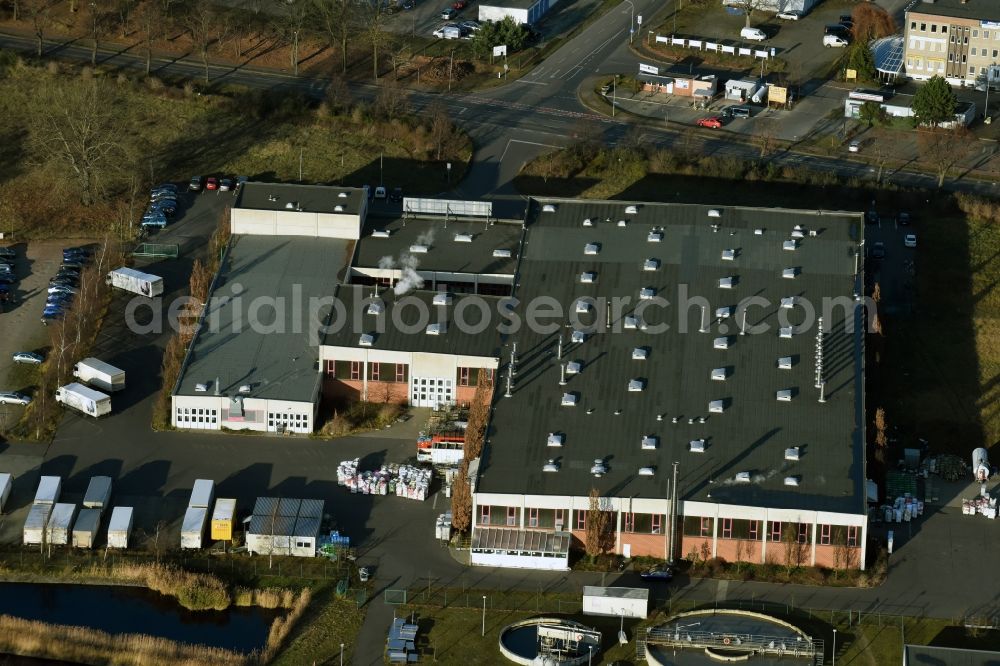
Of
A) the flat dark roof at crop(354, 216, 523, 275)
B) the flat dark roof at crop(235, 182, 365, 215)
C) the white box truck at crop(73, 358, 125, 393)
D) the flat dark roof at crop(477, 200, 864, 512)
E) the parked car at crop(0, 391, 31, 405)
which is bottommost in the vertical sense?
the parked car at crop(0, 391, 31, 405)

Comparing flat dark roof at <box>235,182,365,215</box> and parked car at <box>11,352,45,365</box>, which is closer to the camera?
parked car at <box>11,352,45,365</box>

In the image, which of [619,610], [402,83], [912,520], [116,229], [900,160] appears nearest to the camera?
[619,610]

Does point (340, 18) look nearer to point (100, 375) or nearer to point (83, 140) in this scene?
point (83, 140)

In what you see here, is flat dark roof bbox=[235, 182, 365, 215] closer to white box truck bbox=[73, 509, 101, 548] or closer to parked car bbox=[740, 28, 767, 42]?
white box truck bbox=[73, 509, 101, 548]

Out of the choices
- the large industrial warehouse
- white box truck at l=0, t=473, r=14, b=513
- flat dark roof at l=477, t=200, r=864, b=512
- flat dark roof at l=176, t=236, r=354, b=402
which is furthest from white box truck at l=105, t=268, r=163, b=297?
flat dark roof at l=477, t=200, r=864, b=512

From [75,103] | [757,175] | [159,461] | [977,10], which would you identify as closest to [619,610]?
[159,461]

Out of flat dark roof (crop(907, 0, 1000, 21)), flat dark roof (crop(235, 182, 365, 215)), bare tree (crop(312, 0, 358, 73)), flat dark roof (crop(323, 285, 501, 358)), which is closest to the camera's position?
flat dark roof (crop(323, 285, 501, 358))

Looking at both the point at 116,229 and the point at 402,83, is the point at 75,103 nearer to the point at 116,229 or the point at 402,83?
the point at 116,229
